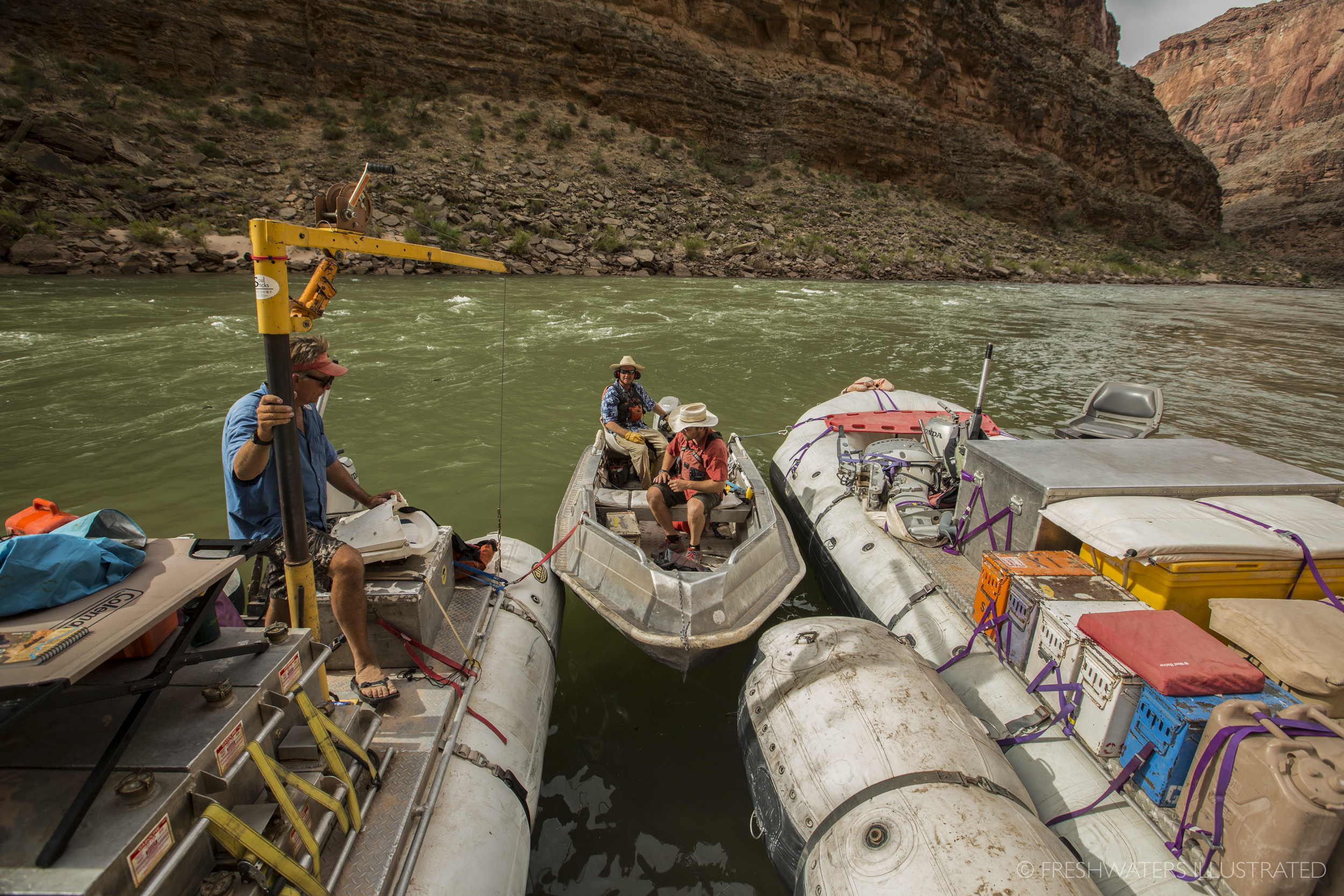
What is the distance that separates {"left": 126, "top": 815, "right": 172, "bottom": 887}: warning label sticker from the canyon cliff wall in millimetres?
40143

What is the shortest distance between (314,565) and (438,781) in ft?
4.66

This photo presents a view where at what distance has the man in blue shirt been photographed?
3.35m

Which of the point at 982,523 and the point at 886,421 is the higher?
the point at 886,421

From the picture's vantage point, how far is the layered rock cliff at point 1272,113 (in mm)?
65875

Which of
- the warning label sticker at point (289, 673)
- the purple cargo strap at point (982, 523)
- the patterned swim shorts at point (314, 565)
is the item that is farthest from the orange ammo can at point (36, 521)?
the purple cargo strap at point (982, 523)

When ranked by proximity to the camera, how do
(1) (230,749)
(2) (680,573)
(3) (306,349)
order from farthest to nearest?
(2) (680,573), (3) (306,349), (1) (230,749)

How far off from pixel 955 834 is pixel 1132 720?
4.26 feet

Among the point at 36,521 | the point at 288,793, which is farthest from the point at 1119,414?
the point at 36,521

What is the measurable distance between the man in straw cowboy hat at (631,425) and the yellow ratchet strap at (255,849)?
5408 mm

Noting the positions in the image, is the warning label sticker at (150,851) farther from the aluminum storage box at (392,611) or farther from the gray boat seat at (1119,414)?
the gray boat seat at (1119,414)

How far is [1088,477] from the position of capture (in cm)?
445

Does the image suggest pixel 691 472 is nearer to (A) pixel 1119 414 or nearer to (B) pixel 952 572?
(B) pixel 952 572

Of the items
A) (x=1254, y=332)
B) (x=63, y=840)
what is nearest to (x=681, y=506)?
(x=63, y=840)

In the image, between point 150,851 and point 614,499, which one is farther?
point 614,499
